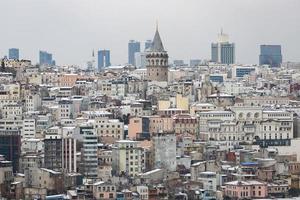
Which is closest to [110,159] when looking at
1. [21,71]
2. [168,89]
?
[168,89]

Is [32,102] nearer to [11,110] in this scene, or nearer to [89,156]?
[11,110]

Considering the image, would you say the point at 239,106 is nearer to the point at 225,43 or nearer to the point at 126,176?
the point at 126,176

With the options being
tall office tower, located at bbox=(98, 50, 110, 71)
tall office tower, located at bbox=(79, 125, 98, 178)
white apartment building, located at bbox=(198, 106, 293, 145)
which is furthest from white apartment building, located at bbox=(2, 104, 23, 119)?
tall office tower, located at bbox=(98, 50, 110, 71)

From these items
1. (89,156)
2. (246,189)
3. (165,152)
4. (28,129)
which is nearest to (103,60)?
(28,129)

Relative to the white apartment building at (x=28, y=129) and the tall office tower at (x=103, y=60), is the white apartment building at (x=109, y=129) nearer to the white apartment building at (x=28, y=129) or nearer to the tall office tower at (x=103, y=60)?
the white apartment building at (x=28, y=129)

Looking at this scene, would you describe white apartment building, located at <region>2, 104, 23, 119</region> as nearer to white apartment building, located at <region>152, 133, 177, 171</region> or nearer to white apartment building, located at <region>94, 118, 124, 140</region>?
white apartment building, located at <region>94, 118, 124, 140</region>

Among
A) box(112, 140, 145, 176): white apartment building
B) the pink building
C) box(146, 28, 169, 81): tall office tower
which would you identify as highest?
box(146, 28, 169, 81): tall office tower

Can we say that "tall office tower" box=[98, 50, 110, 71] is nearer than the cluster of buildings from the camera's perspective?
No
